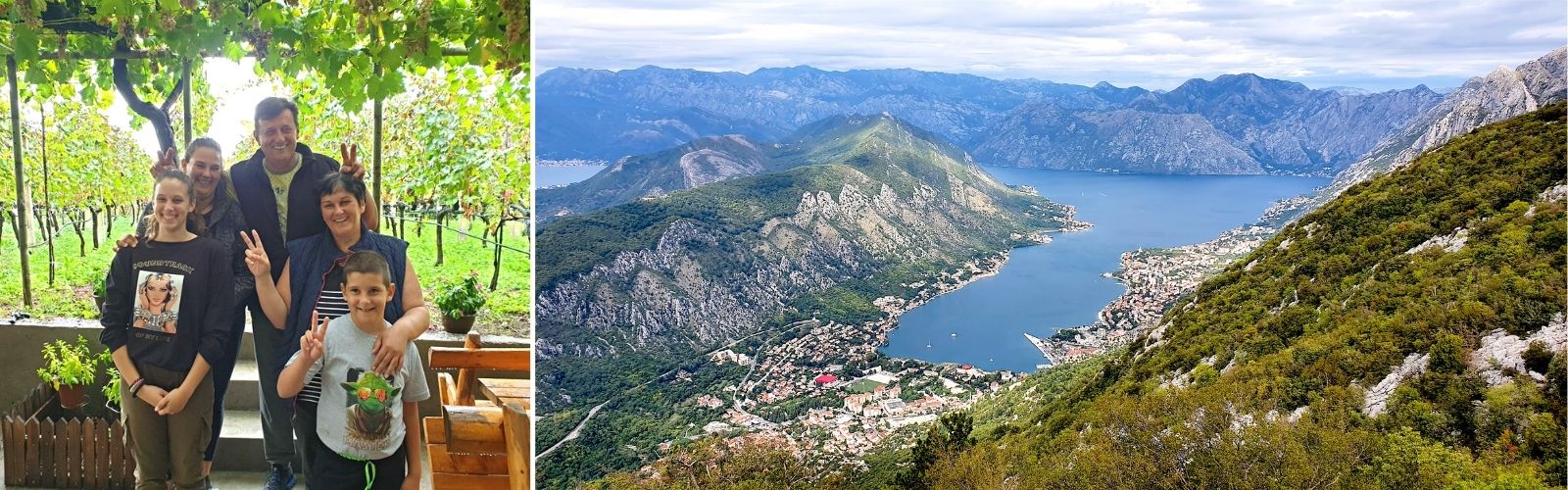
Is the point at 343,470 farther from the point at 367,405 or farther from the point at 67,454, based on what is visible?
→ the point at 67,454

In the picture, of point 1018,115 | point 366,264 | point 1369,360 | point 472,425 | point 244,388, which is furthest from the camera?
point 1018,115

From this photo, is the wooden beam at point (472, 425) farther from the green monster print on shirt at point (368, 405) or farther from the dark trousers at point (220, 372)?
the dark trousers at point (220, 372)

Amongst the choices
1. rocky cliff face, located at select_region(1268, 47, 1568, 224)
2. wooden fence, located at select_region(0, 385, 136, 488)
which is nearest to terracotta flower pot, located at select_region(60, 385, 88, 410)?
wooden fence, located at select_region(0, 385, 136, 488)

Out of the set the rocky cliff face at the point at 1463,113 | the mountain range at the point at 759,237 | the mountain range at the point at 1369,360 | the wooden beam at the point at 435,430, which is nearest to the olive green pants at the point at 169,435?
the wooden beam at the point at 435,430

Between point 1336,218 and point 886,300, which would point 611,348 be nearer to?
point 886,300

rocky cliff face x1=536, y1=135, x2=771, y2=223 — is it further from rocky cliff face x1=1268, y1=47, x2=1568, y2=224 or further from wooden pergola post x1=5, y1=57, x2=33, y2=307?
wooden pergola post x1=5, y1=57, x2=33, y2=307

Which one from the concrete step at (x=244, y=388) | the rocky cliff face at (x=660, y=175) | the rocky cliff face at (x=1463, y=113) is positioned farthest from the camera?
the rocky cliff face at (x=660, y=175)

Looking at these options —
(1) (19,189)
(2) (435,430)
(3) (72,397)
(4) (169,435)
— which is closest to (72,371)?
(3) (72,397)
